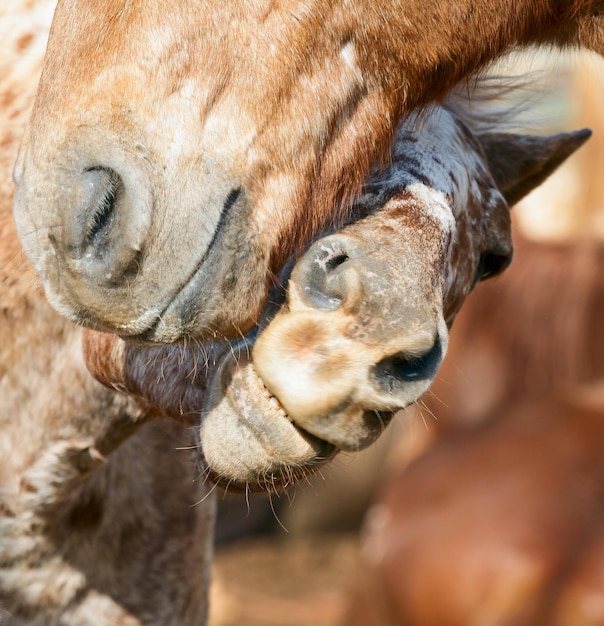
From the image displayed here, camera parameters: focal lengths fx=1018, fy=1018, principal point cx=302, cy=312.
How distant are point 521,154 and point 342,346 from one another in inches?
34.1

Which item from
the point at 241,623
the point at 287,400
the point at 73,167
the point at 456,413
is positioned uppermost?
the point at 73,167

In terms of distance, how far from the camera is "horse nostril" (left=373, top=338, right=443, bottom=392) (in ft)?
4.84

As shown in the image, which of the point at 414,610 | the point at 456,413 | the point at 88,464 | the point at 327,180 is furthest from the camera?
the point at 456,413

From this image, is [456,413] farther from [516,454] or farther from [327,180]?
[327,180]

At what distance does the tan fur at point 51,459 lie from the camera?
199cm

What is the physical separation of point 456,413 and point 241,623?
2.06 m

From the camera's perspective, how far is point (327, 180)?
1.59 m

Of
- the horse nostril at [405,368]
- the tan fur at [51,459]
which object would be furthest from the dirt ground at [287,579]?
the horse nostril at [405,368]

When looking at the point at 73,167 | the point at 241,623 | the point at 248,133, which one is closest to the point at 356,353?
the point at 248,133

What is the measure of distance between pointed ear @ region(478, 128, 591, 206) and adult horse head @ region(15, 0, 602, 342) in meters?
0.61

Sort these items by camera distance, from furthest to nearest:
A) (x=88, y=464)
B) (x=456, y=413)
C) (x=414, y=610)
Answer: (x=456, y=413) → (x=414, y=610) → (x=88, y=464)

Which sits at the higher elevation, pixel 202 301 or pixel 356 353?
pixel 202 301

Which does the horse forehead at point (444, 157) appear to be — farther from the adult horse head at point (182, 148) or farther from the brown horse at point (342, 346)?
the adult horse head at point (182, 148)

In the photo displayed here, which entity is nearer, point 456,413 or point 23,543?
point 23,543
